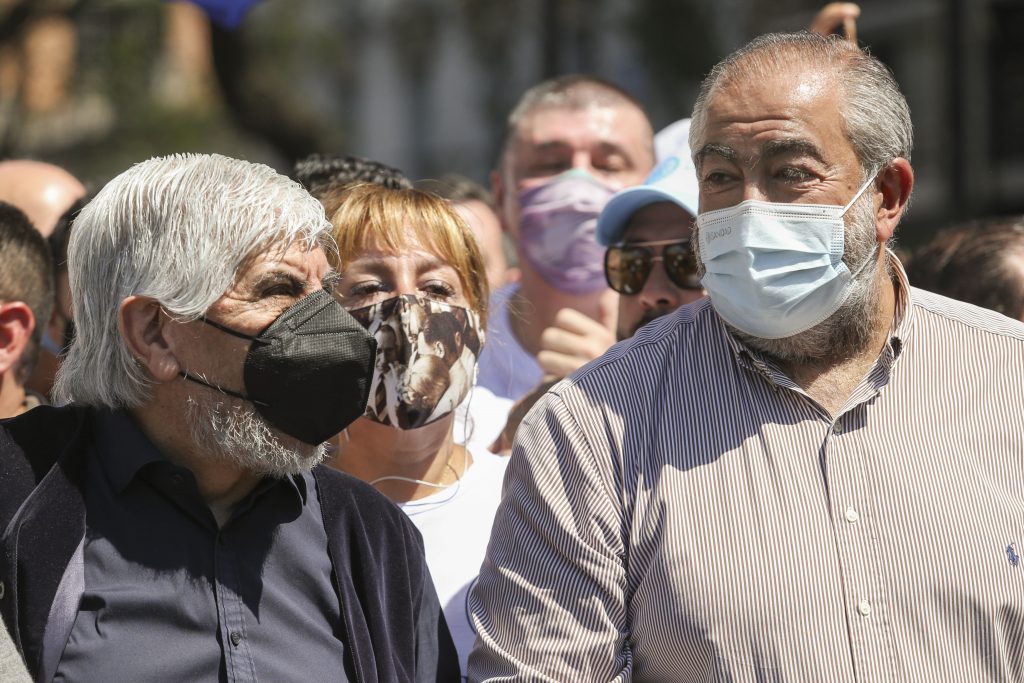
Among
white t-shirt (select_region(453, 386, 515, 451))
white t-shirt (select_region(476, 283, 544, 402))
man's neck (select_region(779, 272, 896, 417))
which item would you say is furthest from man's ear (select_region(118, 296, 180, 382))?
white t-shirt (select_region(476, 283, 544, 402))

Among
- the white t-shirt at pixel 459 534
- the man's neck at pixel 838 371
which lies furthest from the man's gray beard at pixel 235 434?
the man's neck at pixel 838 371

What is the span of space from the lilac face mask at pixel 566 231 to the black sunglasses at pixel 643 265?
0.58m

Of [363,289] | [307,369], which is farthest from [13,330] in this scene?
[307,369]

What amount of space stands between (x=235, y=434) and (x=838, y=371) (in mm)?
1331

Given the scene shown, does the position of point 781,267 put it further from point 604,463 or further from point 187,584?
point 187,584

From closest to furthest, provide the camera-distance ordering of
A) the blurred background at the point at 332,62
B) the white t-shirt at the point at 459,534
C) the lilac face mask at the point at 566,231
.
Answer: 1. the white t-shirt at the point at 459,534
2. the lilac face mask at the point at 566,231
3. the blurred background at the point at 332,62

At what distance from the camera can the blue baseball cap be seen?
13.3 ft

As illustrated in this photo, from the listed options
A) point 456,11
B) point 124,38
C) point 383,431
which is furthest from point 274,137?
point 456,11

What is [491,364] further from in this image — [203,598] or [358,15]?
[358,15]

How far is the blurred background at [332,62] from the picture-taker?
410 inches

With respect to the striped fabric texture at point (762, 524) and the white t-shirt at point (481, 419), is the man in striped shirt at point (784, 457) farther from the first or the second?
the white t-shirt at point (481, 419)

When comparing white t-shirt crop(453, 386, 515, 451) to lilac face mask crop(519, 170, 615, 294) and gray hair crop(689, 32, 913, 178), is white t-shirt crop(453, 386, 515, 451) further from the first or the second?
gray hair crop(689, 32, 913, 178)

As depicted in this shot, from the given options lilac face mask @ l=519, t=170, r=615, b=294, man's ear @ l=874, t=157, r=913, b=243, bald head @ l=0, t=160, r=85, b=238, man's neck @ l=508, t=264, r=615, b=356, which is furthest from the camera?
bald head @ l=0, t=160, r=85, b=238

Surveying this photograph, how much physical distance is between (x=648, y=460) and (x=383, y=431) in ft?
3.03
